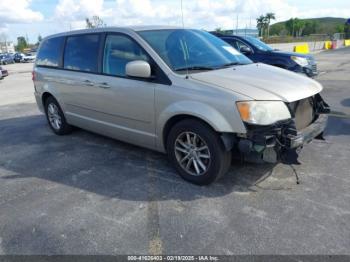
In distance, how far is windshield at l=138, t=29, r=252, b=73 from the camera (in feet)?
13.7

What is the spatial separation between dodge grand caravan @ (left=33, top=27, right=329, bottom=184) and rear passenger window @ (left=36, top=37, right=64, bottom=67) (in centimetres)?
47

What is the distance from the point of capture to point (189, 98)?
12.3 ft

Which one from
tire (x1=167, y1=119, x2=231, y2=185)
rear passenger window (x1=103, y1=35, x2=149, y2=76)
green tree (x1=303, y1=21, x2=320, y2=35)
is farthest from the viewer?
green tree (x1=303, y1=21, x2=320, y2=35)

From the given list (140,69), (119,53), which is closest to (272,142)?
(140,69)

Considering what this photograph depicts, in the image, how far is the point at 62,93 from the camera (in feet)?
19.1

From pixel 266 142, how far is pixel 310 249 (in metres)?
1.10

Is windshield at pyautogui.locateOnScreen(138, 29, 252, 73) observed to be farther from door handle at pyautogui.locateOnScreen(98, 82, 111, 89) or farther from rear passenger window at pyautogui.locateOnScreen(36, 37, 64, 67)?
rear passenger window at pyautogui.locateOnScreen(36, 37, 64, 67)

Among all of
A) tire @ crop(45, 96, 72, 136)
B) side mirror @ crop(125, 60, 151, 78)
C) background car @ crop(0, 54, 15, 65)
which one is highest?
side mirror @ crop(125, 60, 151, 78)

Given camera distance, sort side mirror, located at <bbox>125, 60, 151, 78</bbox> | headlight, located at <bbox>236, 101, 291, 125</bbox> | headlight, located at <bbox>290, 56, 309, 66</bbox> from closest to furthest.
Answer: headlight, located at <bbox>236, 101, 291, 125</bbox>
side mirror, located at <bbox>125, 60, 151, 78</bbox>
headlight, located at <bbox>290, 56, 309, 66</bbox>

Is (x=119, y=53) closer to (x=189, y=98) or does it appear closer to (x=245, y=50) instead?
(x=189, y=98)

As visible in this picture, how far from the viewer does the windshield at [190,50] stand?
4173 millimetres

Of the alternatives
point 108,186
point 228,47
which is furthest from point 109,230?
point 228,47

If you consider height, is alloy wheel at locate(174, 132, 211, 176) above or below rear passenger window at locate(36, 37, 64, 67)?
below

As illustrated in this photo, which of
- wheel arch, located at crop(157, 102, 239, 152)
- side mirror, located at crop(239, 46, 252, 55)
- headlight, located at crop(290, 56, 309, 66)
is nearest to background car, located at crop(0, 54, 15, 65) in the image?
side mirror, located at crop(239, 46, 252, 55)
